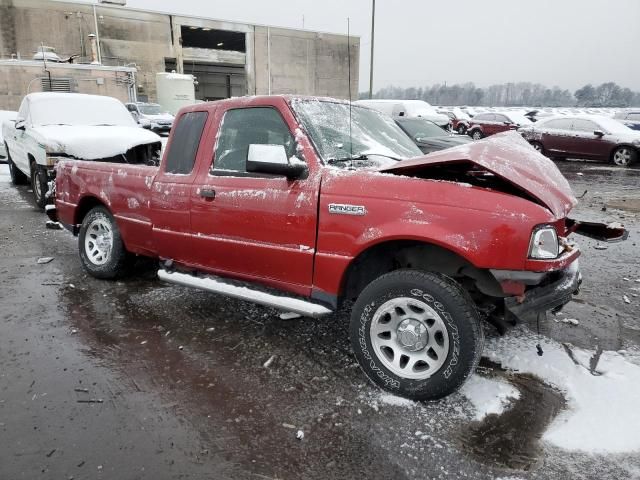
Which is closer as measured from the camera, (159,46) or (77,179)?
(77,179)

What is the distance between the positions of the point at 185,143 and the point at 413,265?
2222 mm

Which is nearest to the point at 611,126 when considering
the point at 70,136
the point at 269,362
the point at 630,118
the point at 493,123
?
the point at 493,123

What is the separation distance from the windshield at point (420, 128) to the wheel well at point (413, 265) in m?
7.99

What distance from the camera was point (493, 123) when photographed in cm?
2081

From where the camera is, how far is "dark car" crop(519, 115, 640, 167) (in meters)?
14.7

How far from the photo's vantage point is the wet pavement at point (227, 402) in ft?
7.66

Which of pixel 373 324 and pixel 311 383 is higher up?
pixel 373 324

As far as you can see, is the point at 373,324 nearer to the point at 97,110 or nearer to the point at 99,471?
the point at 99,471

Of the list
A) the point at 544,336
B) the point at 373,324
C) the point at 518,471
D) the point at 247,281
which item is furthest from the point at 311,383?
the point at 544,336

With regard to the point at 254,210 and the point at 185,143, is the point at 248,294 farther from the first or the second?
the point at 185,143

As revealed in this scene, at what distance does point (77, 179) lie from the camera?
4926 mm

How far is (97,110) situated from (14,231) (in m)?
3.31

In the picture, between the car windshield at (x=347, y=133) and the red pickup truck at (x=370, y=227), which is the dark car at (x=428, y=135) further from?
the red pickup truck at (x=370, y=227)

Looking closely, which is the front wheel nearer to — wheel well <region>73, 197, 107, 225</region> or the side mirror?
the side mirror
